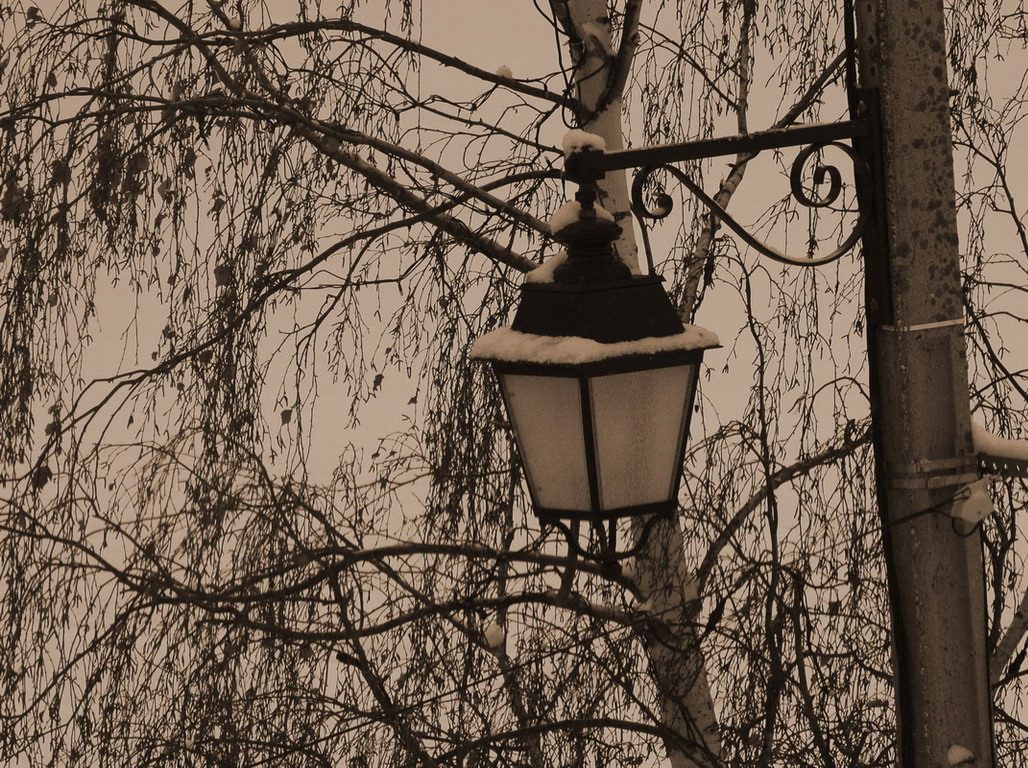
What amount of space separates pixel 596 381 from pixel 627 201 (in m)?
1.55

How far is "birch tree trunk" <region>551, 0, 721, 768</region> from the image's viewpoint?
3.35 meters

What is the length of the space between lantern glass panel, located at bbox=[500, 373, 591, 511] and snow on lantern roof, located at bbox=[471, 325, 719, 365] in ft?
0.12

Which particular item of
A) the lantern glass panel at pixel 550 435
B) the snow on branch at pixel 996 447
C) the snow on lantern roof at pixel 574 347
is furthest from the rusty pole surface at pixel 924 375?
the lantern glass panel at pixel 550 435

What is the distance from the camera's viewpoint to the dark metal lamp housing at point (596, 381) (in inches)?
78.5

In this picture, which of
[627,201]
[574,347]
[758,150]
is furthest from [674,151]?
[627,201]

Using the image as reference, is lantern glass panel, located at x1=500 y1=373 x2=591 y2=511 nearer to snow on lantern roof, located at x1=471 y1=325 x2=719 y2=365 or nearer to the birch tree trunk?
snow on lantern roof, located at x1=471 y1=325 x2=719 y2=365

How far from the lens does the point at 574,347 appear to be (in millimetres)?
1976

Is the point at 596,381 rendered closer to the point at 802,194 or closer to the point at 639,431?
the point at 639,431

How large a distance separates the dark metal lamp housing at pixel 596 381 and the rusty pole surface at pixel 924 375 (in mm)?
334

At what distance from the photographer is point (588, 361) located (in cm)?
195

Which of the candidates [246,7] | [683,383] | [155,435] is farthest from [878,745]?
[246,7]

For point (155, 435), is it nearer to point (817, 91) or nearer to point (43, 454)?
point (43, 454)

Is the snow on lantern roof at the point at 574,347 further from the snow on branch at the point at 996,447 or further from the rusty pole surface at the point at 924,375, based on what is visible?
the snow on branch at the point at 996,447

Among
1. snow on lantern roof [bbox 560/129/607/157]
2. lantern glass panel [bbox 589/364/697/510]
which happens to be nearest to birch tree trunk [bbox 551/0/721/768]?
snow on lantern roof [bbox 560/129/607/157]
